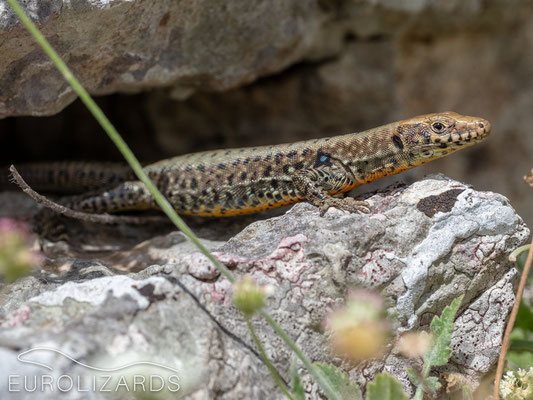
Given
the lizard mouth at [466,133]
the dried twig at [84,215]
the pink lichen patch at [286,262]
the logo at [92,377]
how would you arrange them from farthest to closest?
the lizard mouth at [466,133], the dried twig at [84,215], the pink lichen patch at [286,262], the logo at [92,377]

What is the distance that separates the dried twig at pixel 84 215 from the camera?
11.9ft

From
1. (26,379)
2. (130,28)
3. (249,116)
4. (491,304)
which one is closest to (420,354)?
(491,304)

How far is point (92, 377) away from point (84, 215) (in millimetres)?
1790

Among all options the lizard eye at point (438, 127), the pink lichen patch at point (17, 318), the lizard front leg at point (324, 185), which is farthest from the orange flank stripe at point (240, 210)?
the pink lichen patch at point (17, 318)

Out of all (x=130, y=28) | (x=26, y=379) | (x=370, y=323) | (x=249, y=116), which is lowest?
(x=370, y=323)

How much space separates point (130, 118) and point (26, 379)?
4.97 m

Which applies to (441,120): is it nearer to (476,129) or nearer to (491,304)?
(476,129)

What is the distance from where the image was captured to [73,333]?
258cm

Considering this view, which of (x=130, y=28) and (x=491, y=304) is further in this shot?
(x=130, y=28)

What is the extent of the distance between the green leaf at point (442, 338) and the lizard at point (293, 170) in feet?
3.15

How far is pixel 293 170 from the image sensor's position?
452 cm

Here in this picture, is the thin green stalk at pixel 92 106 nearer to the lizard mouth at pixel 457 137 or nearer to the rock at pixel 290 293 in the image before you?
the rock at pixel 290 293

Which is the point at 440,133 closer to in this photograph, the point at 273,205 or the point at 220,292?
the point at 273,205

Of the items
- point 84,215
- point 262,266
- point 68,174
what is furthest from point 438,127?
point 68,174
